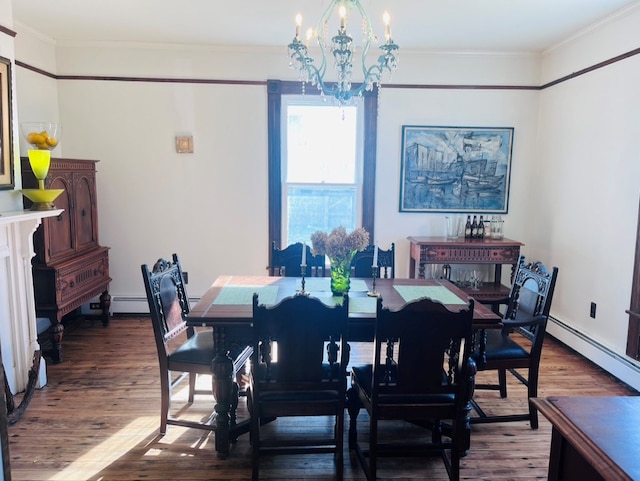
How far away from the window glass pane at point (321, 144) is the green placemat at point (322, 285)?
1.71 metres

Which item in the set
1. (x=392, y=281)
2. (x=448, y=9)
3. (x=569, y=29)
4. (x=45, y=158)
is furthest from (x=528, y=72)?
(x=45, y=158)

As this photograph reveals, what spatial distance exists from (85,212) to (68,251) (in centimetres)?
47

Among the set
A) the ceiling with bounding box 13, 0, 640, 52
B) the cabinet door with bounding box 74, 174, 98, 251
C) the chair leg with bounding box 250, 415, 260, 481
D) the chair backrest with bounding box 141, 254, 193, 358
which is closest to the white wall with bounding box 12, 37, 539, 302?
the ceiling with bounding box 13, 0, 640, 52

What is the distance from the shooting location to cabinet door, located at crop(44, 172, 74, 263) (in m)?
3.50

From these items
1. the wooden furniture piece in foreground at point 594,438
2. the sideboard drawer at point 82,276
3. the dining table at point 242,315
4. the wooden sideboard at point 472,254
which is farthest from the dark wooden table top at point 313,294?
the sideboard drawer at point 82,276

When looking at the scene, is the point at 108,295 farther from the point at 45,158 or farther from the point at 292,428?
the point at 292,428

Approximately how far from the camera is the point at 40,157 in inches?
118

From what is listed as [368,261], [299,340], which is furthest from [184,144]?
[299,340]

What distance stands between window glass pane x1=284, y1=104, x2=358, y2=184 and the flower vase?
2.03 m

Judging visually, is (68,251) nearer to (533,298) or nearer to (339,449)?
(339,449)

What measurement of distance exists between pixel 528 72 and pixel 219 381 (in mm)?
4070

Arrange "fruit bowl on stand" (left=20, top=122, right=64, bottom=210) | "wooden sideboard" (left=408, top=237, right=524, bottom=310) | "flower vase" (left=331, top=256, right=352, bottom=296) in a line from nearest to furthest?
"flower vase" (left=331, top=256, right=352, bottom=296)
"fruit bowl on stand" (left=20, top=122, right=64, bottom=210)
"wooden sideboard" (left=408, top=237, right=524, bottom=310)

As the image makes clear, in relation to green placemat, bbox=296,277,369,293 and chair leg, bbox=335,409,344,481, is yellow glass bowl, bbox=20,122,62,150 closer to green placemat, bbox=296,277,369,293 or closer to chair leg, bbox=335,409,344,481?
green placemat, bbox=296,277,369,293

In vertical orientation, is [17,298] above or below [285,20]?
below
